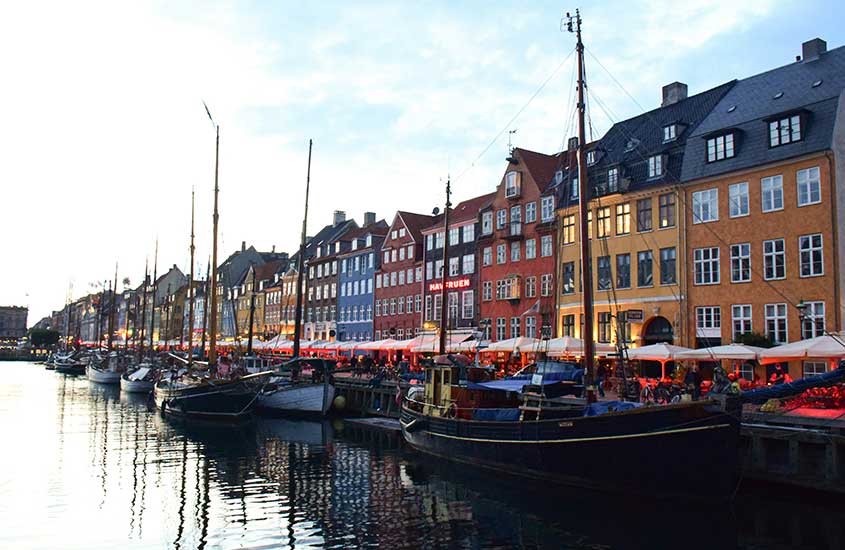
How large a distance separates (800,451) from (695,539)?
245 inches

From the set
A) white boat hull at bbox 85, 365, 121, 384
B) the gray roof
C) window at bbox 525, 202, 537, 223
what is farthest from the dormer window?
white boat hull at bbox 85, 365, 121, 384

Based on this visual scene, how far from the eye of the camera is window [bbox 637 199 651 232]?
136 ft

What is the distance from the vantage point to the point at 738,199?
36.5 metres

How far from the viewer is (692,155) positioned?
3994 centimetres

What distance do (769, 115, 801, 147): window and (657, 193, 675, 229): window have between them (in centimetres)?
628

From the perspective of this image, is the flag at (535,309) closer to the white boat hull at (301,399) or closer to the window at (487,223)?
the window at (487,223)

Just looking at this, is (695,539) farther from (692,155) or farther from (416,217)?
(416,217)

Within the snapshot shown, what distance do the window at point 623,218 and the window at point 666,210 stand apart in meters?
2.39

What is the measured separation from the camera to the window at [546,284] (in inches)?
1923

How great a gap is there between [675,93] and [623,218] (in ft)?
33.8

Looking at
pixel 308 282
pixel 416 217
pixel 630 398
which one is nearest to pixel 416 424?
pixel 630 398

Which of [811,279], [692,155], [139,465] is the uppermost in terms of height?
[692,155]

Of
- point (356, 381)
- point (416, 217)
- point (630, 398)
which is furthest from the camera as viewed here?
point (416, 217)

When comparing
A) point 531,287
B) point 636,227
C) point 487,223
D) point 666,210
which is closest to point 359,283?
point 487,223
